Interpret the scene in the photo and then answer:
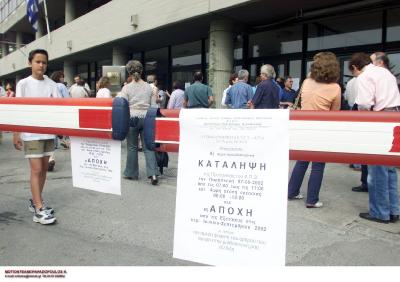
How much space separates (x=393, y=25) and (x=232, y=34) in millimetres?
3689

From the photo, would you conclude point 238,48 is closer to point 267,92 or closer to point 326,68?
point 267,92

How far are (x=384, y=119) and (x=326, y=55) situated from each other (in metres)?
2.72

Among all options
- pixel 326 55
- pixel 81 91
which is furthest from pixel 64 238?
pixel 81 91

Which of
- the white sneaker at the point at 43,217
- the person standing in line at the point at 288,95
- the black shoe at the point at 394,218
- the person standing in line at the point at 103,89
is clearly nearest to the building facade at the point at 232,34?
the person standing in line at the point at 288,95

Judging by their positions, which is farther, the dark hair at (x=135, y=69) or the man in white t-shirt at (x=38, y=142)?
the dark hair at (x=135, y=69)

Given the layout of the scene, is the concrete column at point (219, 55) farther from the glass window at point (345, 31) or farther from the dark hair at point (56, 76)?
the dark hair at point (56, 76)

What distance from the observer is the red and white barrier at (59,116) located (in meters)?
1.94

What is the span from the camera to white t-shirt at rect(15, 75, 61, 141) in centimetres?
356

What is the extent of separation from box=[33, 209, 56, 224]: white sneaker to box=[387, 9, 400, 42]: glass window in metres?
7.57

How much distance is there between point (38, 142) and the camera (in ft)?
11.8

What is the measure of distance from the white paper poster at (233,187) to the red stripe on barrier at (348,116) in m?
0.12

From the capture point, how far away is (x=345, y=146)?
1.51 metres

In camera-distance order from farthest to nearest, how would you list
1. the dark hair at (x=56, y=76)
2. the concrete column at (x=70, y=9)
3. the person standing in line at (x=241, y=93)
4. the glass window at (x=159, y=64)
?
1. the concrete column at (x=70, y=9)
2. the glass window at (x=159, y=64)
3. the dark hair at (x=56, y=76)
4. the person standing in line at (x=241, y=93)

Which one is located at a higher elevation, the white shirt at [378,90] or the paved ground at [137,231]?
the white shirt at [378,90]
